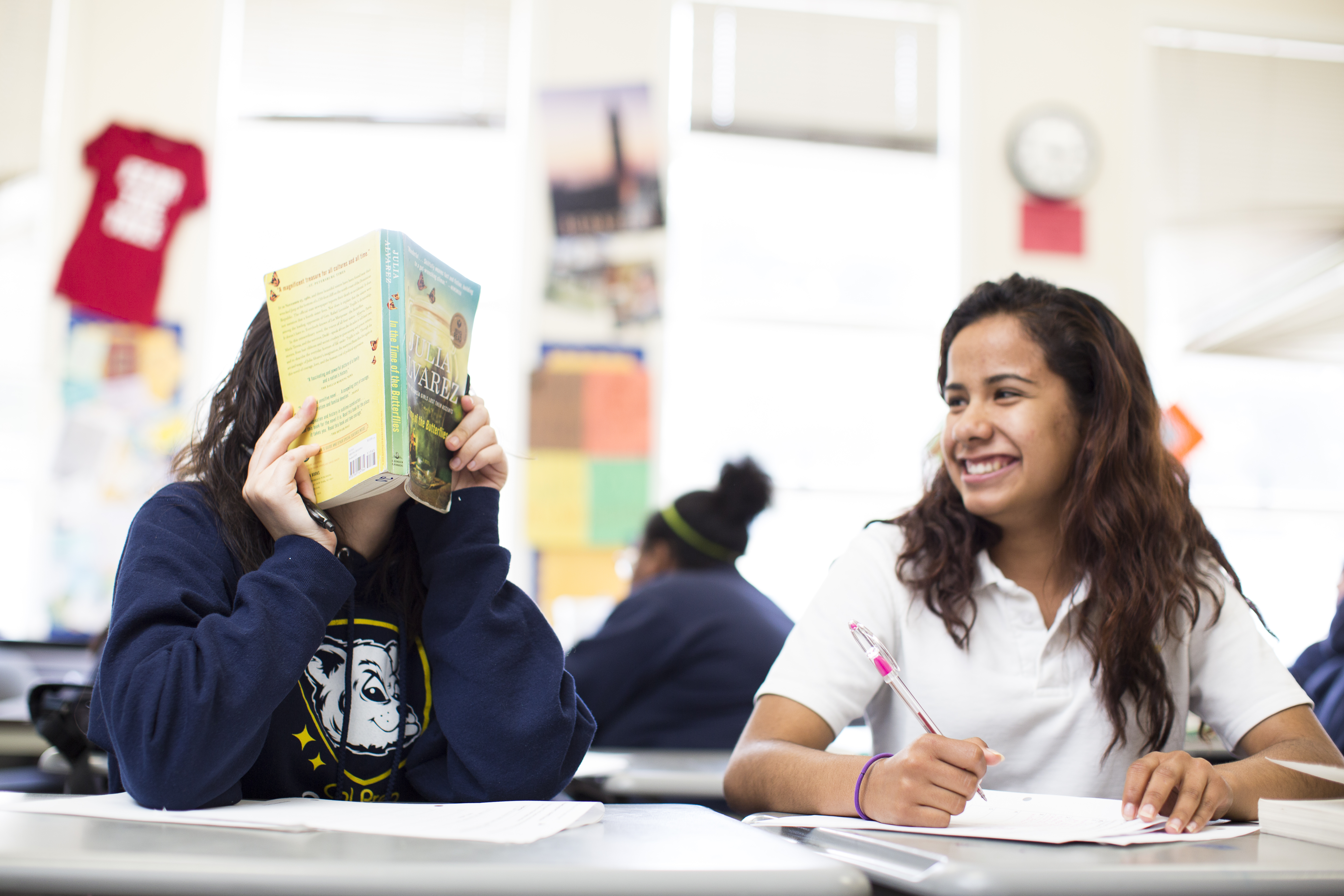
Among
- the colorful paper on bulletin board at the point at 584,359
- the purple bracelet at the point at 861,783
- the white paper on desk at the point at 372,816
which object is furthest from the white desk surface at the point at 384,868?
the colorful paper on bulletin board at the point at 584,359

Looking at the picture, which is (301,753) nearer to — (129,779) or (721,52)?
(129,779)

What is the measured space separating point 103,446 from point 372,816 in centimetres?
286

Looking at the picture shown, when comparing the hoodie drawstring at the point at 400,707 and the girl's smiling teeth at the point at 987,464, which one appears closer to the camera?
the hoodie drawstring at the point at 400,707

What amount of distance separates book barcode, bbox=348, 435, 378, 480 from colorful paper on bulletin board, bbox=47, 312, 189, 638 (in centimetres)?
251

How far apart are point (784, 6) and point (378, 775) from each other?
3.40 meters

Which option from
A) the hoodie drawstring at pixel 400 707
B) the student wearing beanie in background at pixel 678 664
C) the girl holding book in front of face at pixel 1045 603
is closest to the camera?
the hoodie drawstring at pixel 400 707

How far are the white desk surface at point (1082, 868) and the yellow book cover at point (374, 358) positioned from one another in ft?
1.71

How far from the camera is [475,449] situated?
3.67ft

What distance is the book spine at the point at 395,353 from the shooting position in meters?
0.95

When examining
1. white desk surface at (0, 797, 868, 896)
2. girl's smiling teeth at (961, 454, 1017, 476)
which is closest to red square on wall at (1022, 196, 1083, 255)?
girl's smiling teeth at (961, 454, 1017, 476)

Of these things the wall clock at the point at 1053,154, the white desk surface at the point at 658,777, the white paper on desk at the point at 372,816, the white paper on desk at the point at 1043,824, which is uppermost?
the wall clock at the point at 1053,154

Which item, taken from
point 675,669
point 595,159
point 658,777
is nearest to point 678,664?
point 675,669

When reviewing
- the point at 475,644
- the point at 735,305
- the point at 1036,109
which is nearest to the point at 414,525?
the point at 475,644

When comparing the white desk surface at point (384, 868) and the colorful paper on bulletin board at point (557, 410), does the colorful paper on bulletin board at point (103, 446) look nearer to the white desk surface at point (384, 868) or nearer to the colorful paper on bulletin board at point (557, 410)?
the colorful paper on bulletin board at point (557, 410)
